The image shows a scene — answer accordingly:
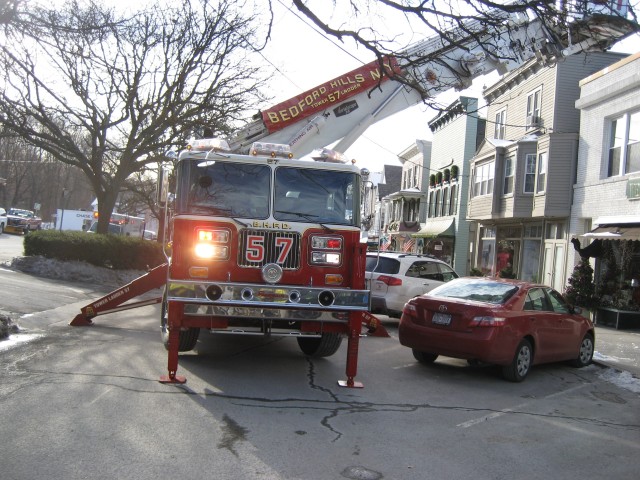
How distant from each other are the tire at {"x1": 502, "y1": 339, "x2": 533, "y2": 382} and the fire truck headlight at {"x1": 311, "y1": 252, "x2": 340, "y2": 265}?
9.92ft

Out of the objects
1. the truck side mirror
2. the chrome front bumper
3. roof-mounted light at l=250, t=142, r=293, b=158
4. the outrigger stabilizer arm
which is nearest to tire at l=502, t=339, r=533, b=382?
the chrome front bumper

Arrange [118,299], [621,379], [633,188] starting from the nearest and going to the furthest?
[621,379] → [118,299] → [633,188]

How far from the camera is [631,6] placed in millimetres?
6867

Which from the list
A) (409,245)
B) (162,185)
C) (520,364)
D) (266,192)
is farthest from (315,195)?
(409,245)

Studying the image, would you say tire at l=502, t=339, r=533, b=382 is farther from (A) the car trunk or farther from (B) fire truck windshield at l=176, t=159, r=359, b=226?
(B) fire truck windshield at l=176, t=159, r=359, b=226

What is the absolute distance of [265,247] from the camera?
7.89 meters

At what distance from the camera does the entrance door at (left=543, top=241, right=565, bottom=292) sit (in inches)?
882

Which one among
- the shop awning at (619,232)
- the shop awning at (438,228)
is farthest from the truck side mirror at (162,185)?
the shop awning at (438,228)

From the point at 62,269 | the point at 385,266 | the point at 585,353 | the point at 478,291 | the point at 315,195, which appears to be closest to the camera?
the point at 315,195

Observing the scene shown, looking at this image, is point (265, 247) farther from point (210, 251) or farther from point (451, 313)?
point (451, 313)

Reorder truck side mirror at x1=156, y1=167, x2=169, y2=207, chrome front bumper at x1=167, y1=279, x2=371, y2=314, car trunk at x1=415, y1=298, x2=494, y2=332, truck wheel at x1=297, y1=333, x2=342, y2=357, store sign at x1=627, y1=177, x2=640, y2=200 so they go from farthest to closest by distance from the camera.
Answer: store sign at x1=627, y1=177, x2=640, y2=200 → truck wheel at x1=297, y1=333, x2=342, y2=357 → car trunk at x1=415, y1=298, x2=494, y2=332 → truck side mirror at x1=156, y1=167, x2=169, y2=207 → chrome front bumper at x1=167, y1=279, x2=371, y2=314

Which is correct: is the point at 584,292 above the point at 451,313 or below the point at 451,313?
above

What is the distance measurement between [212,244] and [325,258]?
141 cm

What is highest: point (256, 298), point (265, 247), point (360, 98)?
point (360, 98)
